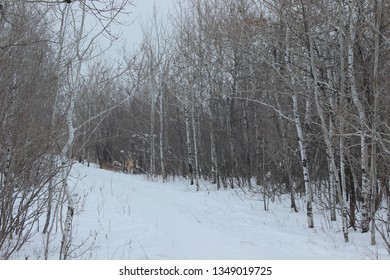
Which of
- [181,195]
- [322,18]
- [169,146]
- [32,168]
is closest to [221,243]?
[32,168]

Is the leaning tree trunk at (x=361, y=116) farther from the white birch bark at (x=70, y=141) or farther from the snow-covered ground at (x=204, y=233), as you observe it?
the white birch bark at (x=70, y=141)

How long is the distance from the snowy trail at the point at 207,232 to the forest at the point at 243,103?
0.49 meters

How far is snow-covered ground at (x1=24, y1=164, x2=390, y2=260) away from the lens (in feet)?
18.8

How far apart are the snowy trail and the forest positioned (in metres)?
0.49

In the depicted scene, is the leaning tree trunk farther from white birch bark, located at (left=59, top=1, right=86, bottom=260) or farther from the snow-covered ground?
white birch bark, located at (left=59, top=1, right=86, bottom=260)

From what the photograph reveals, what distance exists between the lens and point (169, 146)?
22969 millimetres

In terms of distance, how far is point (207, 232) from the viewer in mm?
7293

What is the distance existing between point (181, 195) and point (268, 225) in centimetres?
576

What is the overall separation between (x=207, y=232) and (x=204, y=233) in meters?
0.13

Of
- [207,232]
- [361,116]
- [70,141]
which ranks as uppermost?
[361,116]

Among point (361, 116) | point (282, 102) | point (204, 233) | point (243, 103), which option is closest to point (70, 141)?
point (204, 233)

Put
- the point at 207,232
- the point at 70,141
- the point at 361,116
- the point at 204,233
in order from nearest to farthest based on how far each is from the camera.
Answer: the point at 70,141, the point at 361,116, the point at 204,233, the point at 207,232

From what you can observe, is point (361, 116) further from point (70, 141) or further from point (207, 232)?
point (70, 141)

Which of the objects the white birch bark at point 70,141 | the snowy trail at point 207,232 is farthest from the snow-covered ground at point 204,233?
the white birch bark at point 70,141
